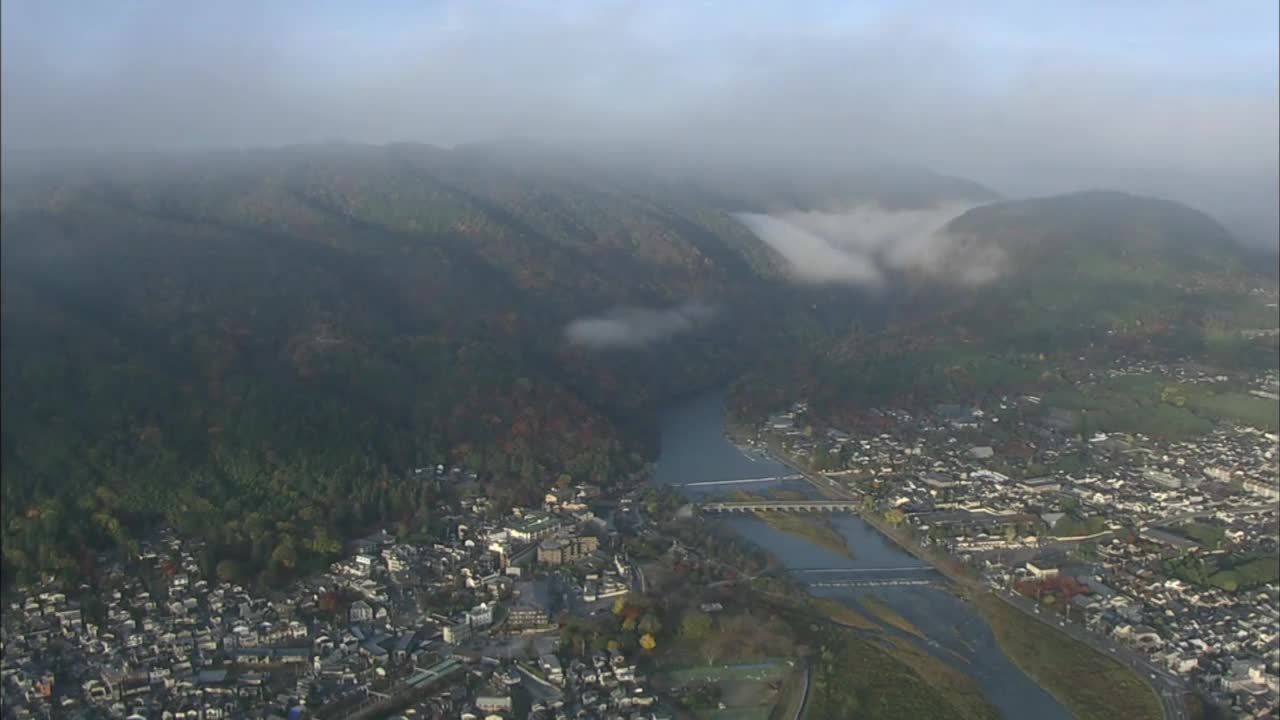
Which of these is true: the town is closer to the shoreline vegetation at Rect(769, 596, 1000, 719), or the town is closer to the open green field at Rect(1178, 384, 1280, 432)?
the shoreline vegetation at Rect(769, 596, 1000, 719)

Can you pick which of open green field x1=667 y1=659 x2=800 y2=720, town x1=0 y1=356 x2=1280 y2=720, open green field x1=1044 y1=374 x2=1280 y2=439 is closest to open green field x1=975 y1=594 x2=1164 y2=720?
town x1=0 y1=356 x2=1280 y2=720

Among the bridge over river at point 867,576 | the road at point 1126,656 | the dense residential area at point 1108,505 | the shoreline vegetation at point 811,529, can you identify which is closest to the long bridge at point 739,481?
the dense residential area at point 1108,505

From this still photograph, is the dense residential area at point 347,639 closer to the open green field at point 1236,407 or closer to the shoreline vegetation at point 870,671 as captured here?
the shoreline vegetation at point 870,671

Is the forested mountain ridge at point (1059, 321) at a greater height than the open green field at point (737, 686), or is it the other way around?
the forested mountain ridge at point (1059, 321)

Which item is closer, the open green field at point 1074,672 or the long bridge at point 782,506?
the open green field at point 1074,672

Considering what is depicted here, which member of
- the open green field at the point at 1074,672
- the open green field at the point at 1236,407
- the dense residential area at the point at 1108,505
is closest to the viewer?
the open green field at the point at 1074,672

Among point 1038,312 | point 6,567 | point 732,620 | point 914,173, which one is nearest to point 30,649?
point 6,567

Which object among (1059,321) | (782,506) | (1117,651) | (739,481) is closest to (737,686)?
(1117,651)

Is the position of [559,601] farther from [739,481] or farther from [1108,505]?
[1108,505]

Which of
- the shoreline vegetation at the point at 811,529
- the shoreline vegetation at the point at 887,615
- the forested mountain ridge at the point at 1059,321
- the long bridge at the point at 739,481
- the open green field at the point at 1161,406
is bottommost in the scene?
the shoreline vegetation at the point at 887,615
